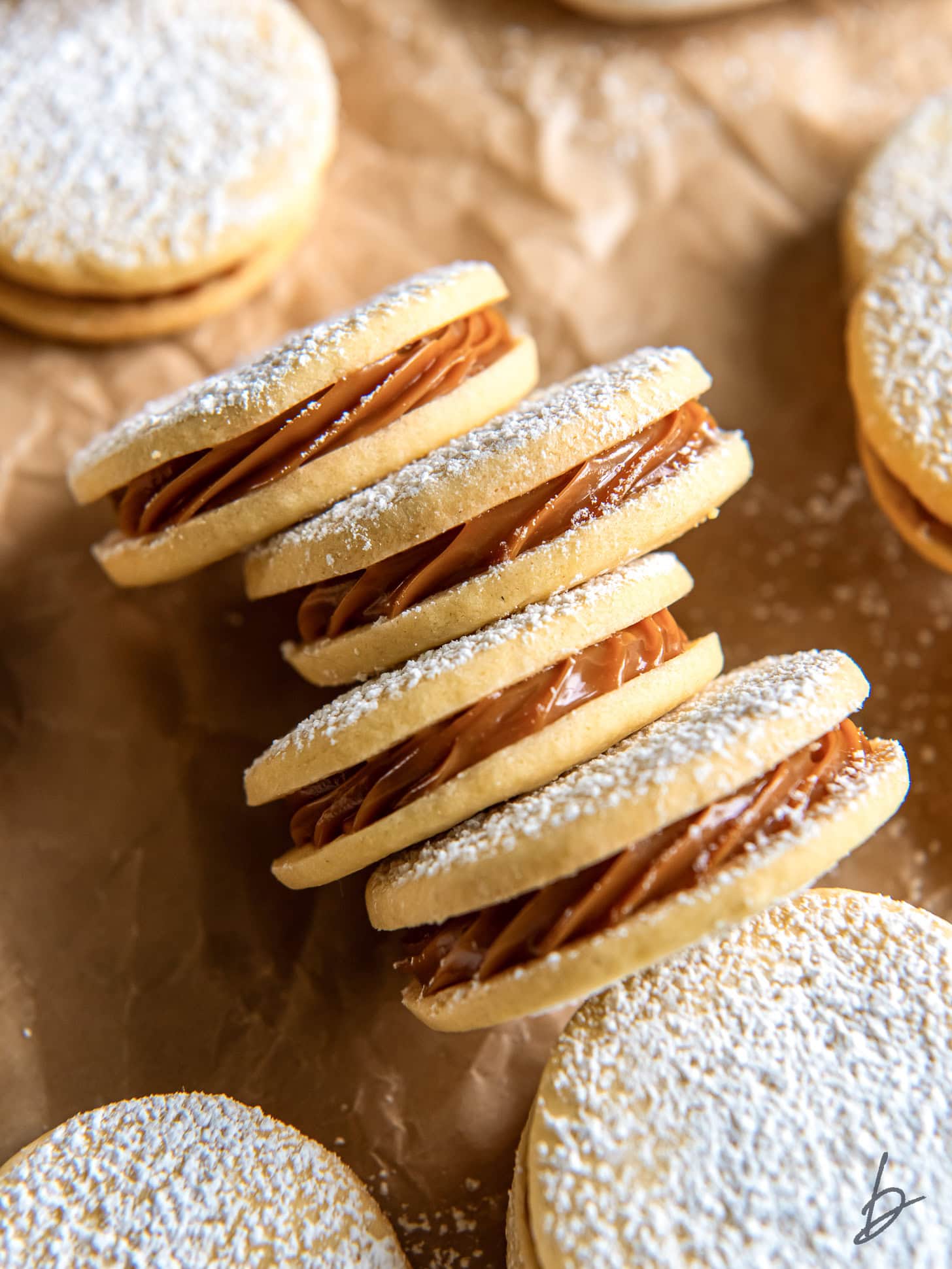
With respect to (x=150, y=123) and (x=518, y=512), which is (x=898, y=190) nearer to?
(x=518, y=512)

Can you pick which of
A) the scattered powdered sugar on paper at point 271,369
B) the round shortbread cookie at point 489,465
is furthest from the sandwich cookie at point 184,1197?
the scattered powdered sugar on paper at point 271,369

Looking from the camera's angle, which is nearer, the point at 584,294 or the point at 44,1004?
the point at 44,1004

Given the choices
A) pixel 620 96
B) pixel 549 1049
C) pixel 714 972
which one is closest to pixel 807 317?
pixel 620 96

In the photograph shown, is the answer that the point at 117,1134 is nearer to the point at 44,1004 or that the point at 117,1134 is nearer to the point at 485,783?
the point at 44,1004

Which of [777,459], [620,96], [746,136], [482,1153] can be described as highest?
[620,96]

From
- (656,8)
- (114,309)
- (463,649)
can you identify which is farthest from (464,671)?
(656,8)

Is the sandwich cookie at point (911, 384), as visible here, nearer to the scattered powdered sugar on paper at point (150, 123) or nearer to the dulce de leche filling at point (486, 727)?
the dulce de leche filling at point (486, 727)

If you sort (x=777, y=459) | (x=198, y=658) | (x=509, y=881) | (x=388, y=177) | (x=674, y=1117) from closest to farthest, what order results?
(x=509, y=881) → (x=674, y=1117) → (x=198, y=658) → (x=777, y=459) → (x=388, y=177)
